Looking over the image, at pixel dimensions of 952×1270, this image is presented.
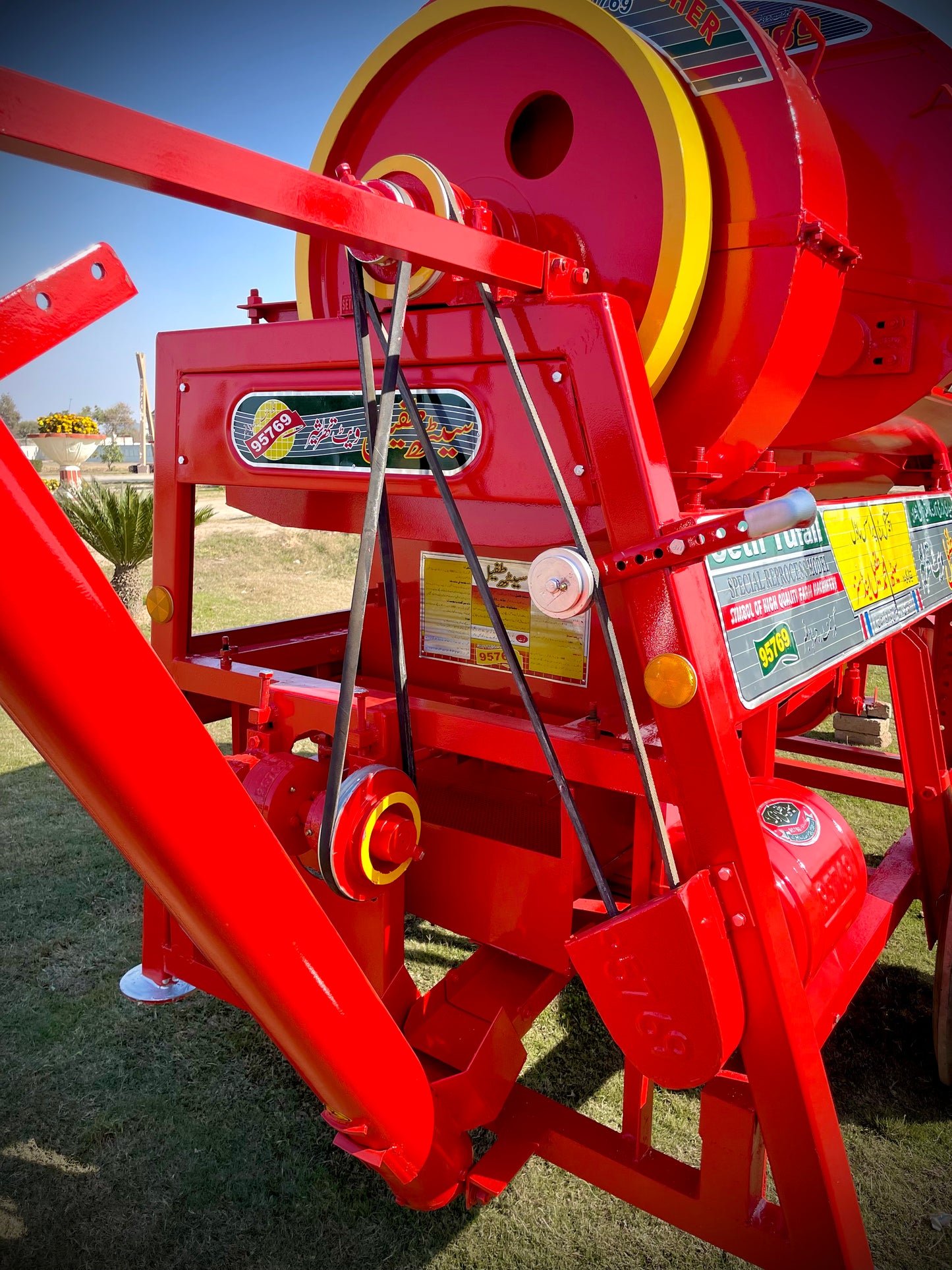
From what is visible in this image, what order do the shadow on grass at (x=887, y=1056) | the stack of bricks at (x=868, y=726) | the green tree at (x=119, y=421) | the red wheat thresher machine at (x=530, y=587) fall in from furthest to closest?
1. the green tree at (x=119, y=421)
2. the stack of bricks at (x=868, y=726)
3. the shadow on grass at (x=887, y=1056)
4. the red wheat thresher machine at (x=530, y=587)

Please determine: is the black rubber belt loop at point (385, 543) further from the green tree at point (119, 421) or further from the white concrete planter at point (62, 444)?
the green tree at point (119, 421)

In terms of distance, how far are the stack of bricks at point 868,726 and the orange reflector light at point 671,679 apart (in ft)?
13.0

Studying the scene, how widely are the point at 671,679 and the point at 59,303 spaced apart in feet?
3.45

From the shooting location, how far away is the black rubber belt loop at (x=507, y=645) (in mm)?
1589

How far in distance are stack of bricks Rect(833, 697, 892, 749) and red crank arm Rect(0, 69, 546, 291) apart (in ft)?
14.2

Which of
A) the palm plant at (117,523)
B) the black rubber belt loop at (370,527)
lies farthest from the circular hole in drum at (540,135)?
the palm plant at (117,523)

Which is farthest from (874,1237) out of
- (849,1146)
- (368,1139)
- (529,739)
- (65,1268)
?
(65,1268)

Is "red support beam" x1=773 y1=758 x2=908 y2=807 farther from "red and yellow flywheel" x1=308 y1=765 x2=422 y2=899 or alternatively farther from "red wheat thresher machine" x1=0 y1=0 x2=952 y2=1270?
"red and yellow flywheel" x1=308 y1=765 x2=422 y2=899

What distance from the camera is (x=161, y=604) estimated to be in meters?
2.38

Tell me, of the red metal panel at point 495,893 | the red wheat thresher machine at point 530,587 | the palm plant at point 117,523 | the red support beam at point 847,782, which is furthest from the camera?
the palm plant at point 117,523

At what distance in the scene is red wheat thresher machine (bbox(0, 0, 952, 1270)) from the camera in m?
1.20

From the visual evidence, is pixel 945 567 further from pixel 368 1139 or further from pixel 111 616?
pixel 111 616

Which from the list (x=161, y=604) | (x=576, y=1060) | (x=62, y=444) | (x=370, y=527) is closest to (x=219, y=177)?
(x=370, y=527)

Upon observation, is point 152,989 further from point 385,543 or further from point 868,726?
point 868,726
